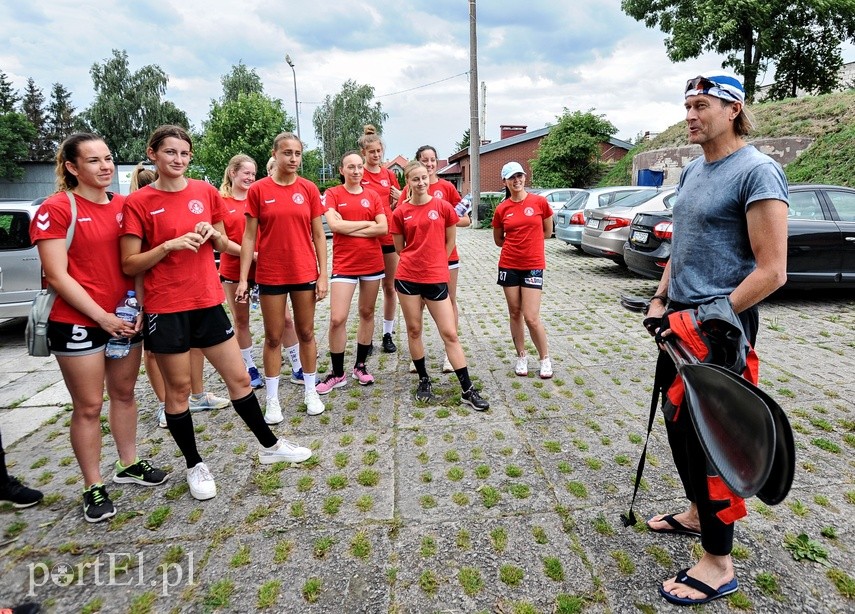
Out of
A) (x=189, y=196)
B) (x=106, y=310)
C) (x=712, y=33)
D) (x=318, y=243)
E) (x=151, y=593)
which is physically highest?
(x=712, y=33)

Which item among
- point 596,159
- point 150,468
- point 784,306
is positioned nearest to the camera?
point 150,468

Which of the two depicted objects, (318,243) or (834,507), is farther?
(318,243)

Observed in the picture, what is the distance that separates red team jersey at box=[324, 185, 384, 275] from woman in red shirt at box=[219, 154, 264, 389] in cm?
75

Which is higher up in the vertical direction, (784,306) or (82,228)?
(82,228)

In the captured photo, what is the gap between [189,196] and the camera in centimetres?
293

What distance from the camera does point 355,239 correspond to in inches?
177

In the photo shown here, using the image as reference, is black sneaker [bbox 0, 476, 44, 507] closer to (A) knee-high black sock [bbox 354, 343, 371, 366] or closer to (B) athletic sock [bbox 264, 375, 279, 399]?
(B) athletic sock [bbox 264, 375, 279, 399]

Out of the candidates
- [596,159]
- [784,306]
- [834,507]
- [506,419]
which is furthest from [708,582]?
[596,159]

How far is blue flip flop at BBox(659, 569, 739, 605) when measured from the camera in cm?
212

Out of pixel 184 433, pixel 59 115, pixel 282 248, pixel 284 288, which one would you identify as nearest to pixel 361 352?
pixel 284 288

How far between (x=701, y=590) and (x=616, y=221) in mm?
8532

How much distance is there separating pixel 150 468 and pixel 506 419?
243 cm

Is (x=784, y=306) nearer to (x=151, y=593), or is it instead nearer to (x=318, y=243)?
(x=318, y=243)

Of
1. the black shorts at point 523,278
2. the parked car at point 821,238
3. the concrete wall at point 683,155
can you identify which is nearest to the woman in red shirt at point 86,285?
the black shorts at point 523,278
